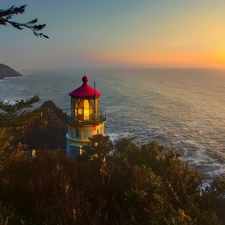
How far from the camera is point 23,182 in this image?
23.0 ft

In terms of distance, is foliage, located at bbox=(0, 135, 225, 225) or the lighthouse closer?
foliage, located at bbox=(0, 135, 225, 225)

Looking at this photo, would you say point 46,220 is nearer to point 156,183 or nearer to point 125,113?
point 156,183

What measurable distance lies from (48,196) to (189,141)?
2615 cm

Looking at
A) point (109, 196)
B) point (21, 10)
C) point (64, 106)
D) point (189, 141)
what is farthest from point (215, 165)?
point (64, 106)

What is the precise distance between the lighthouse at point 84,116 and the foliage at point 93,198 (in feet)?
9.99

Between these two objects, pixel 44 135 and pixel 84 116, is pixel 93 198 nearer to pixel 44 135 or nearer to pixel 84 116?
pixel 84 116

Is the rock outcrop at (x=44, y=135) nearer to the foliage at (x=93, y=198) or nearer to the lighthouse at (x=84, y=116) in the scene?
the lighthouse at (x=84, y=116)

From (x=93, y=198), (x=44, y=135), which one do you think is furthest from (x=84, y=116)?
(x=44, y=135)

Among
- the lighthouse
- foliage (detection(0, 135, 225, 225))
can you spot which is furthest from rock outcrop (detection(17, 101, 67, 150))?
foliage (detection(0, 135, 225, 225))

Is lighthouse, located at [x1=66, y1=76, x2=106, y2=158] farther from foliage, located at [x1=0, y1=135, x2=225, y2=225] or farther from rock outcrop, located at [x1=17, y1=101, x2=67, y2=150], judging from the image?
rock outcrop, located at [x1=17, y1=101, x2=67, y2=150]

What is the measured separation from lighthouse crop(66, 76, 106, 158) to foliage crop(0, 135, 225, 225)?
3045mm

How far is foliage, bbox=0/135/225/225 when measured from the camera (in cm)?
565

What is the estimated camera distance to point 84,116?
12.8 m

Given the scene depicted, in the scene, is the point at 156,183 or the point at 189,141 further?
the point at 189,141
